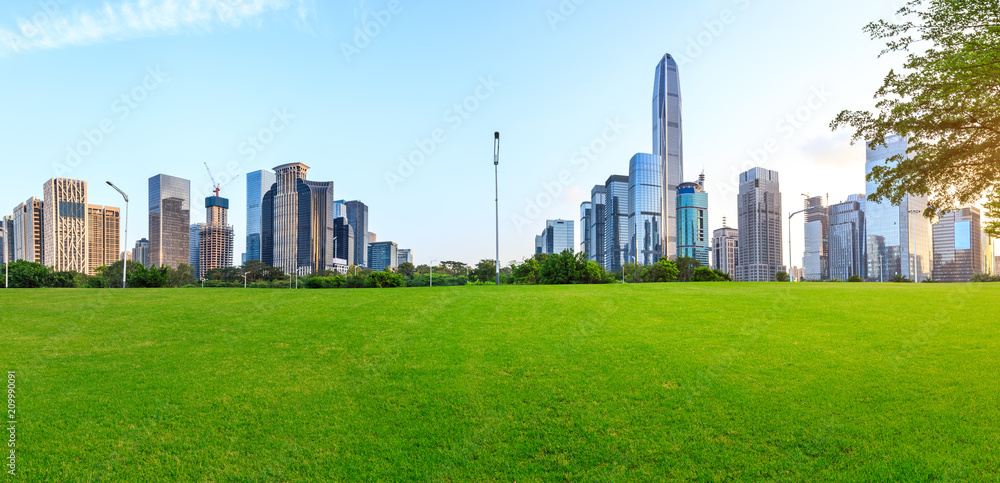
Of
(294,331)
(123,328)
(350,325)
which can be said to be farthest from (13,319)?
(350,325)

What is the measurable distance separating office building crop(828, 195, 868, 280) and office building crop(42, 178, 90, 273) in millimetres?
231979

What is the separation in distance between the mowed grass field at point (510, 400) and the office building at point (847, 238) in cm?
15786

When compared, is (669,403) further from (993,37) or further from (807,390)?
(993,37)

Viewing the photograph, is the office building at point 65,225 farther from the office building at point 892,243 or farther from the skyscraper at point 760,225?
the skyscraper at point 760,225

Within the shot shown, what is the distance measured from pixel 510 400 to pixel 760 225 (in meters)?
196

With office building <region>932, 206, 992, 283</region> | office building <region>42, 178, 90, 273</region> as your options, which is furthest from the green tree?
office building <region>42, 178, 90, 273</region>

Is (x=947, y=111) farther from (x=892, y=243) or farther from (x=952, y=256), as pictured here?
(x=892, y=243)

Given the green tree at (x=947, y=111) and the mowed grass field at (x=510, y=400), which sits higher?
the green tree at (x=947, y=111)

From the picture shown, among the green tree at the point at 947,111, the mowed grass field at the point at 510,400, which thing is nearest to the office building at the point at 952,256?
the green tree at the point at 947,111

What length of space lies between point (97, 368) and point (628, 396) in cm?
911

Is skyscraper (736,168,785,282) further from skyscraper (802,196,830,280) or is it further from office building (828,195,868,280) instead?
office building (828,195,868,280)

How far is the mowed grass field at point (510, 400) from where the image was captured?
472 cm

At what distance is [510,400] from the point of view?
6.25 metres

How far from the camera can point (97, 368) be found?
25.8 feet
